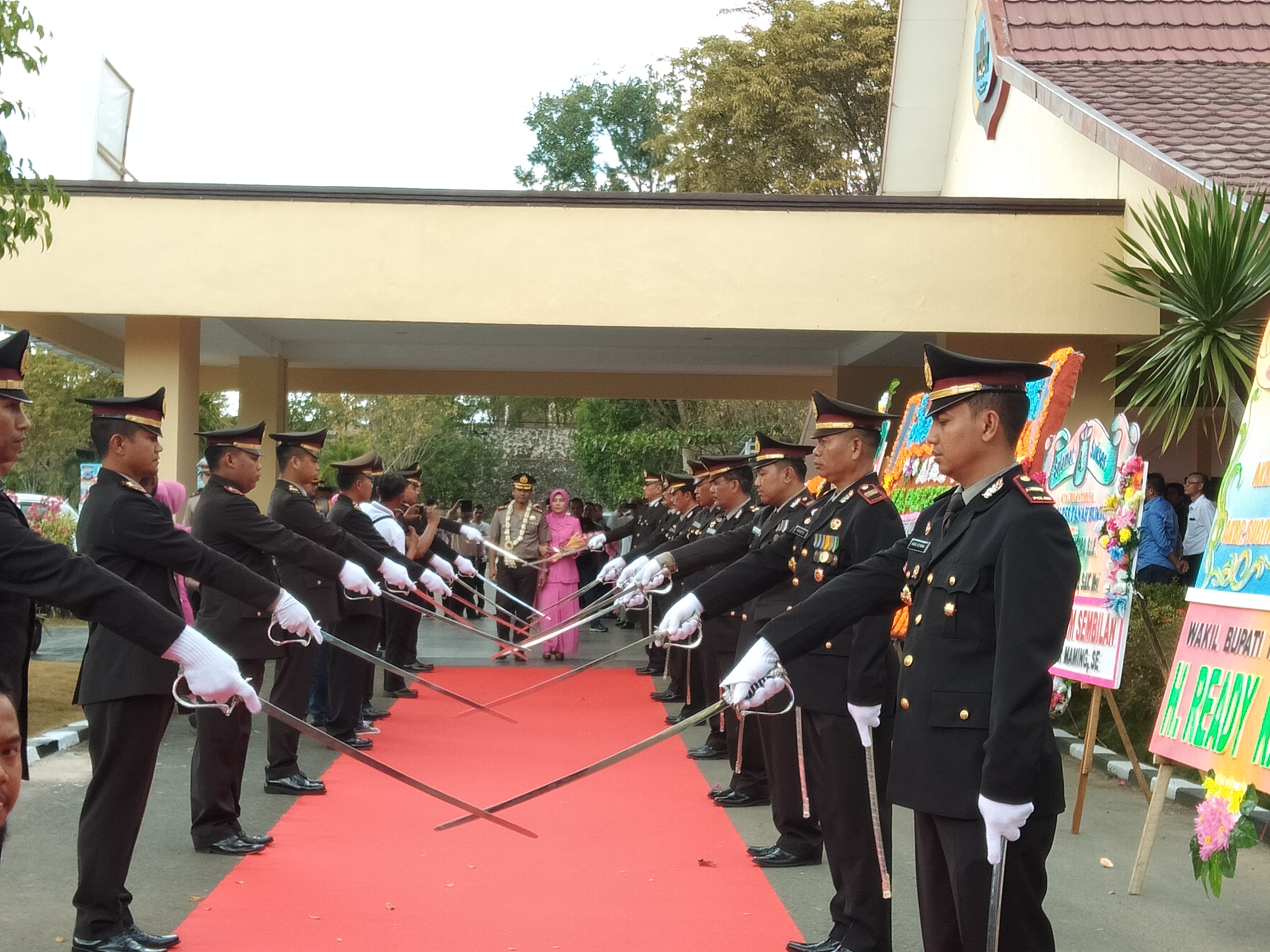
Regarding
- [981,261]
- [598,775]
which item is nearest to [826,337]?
[981,261]

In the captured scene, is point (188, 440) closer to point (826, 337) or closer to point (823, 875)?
point (826, 337)

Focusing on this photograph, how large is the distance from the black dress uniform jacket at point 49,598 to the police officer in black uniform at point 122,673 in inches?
24.3

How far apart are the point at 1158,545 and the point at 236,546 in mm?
8913

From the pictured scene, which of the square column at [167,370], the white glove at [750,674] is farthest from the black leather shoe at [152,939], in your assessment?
the square column at [167,370]

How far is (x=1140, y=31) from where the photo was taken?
12547 mm

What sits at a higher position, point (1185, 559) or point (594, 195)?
point (594, 195)

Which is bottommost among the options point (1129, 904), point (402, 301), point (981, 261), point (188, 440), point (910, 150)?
point (1129, 904)

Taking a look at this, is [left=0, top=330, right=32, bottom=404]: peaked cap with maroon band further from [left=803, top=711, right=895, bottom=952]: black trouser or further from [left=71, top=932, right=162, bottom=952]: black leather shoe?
[left=803, top=711, right=895, bottom=952]: black trouser

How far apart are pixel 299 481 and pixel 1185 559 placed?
30.4 ft

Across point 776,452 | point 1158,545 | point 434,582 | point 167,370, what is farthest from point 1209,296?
point 167,370

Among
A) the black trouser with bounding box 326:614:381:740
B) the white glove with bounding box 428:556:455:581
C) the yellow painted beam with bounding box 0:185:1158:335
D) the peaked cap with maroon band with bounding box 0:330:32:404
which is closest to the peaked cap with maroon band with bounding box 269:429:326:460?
the black trouser with bounding box 326:614:381:740

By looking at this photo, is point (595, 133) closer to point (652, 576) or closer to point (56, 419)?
point (56, 419)

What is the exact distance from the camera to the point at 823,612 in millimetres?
3707

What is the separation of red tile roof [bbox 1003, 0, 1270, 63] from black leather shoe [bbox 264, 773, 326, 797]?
30.3 ft
